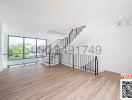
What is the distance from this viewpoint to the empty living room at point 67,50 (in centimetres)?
291

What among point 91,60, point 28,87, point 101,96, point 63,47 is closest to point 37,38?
point 63,47

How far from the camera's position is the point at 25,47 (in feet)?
23.2

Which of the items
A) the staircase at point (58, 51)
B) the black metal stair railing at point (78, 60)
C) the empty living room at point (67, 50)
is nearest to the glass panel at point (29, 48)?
the empty living room at point (67, 50)

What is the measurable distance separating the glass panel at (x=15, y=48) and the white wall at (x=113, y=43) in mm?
3951

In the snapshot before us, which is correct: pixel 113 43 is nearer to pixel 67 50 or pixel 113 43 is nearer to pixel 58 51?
pixel 67 50

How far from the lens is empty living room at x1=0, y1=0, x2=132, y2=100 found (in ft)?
9.55

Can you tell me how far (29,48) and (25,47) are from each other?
1.06ft

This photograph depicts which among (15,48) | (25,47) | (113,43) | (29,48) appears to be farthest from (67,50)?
(15,48)

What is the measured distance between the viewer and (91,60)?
6.56 metres

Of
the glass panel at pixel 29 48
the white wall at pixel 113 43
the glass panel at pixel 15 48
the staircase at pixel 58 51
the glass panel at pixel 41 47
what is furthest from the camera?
the glass panel at pixel 41 47

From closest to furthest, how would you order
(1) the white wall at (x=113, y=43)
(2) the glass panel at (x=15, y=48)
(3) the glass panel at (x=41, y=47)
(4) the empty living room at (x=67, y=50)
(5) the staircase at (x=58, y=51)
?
(4) the empty living room at (x=67, y=50)
(1) the white wall at (x=113, y=43)
(2) the glass panel at (x=15, y=48)
(5) the staircase at (x=58, y=51)
(3) the glass panel at (x=41, y=47)

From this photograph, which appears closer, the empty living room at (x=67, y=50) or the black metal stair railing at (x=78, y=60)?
the empty living room at (x=67, y=50)

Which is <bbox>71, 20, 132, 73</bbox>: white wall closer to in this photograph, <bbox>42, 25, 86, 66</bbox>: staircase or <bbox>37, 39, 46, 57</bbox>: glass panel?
<bbox>42, 25, 86, 66</bbox>: staircase

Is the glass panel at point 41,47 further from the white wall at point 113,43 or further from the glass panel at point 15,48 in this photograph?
the white wall at point 113,43
